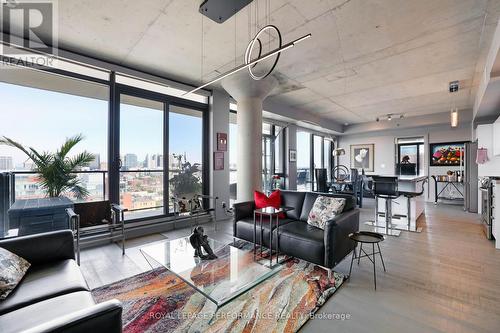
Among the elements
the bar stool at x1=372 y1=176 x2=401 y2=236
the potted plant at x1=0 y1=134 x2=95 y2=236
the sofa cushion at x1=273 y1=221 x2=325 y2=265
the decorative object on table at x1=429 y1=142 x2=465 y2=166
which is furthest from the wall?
the potted plant at x1=0 y1=134 x2=95 y2=236

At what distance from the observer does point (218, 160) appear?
17.3 feet

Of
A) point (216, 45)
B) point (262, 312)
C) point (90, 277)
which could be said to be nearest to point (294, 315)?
point (262, 312)

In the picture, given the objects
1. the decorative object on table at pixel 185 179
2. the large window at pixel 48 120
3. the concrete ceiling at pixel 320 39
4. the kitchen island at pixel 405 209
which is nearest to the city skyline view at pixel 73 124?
the large window at pixel 48 120

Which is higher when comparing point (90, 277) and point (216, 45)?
point (216, 45)

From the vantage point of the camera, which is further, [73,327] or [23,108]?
[23,108]

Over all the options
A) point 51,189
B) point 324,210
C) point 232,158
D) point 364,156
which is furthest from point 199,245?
point 364,156

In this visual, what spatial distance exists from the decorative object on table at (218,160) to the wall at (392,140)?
6.85 metres

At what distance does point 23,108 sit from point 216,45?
2.99 m

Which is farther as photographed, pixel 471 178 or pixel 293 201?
pixel 471 178

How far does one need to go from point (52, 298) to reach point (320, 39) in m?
3.97

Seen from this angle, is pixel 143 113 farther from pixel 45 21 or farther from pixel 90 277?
pixel 90 277

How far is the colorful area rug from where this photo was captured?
183 centimetres

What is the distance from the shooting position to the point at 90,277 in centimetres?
263

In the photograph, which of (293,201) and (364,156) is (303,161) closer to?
(364,156)
